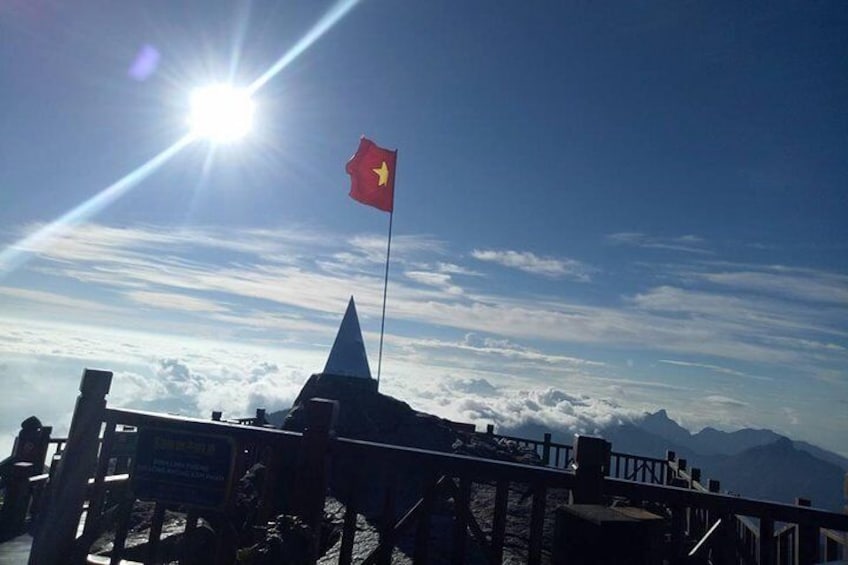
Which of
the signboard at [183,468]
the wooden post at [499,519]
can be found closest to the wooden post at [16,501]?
Answer: the signboard at [183,468]

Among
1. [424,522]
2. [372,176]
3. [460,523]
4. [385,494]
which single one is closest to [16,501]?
[385,494]

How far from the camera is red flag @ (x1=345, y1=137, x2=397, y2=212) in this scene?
1783cm

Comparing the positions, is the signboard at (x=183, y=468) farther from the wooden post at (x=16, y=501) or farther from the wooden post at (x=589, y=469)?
the wooden post at (x=16, y=501)

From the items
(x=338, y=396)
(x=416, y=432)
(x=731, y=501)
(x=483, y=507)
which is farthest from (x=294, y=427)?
(x=731, y=501)

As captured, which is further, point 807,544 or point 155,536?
point 155,536

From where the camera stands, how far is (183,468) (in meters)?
4.45

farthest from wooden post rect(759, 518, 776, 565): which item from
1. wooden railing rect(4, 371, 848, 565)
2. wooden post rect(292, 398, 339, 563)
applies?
wooden post rect(292, 398, 339, 563)

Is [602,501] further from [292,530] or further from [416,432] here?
[416,432]

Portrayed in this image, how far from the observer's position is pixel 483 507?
11.5 metres

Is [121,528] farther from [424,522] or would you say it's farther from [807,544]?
[807,544]

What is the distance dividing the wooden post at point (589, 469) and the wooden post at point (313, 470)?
1.95 meters

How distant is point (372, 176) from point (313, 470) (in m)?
14.7

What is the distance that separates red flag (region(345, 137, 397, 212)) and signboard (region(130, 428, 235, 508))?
45.3ft

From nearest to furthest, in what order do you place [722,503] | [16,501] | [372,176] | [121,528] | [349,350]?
[722,503] < [121,528] < [16,501] < [372,176] < [349,350]
